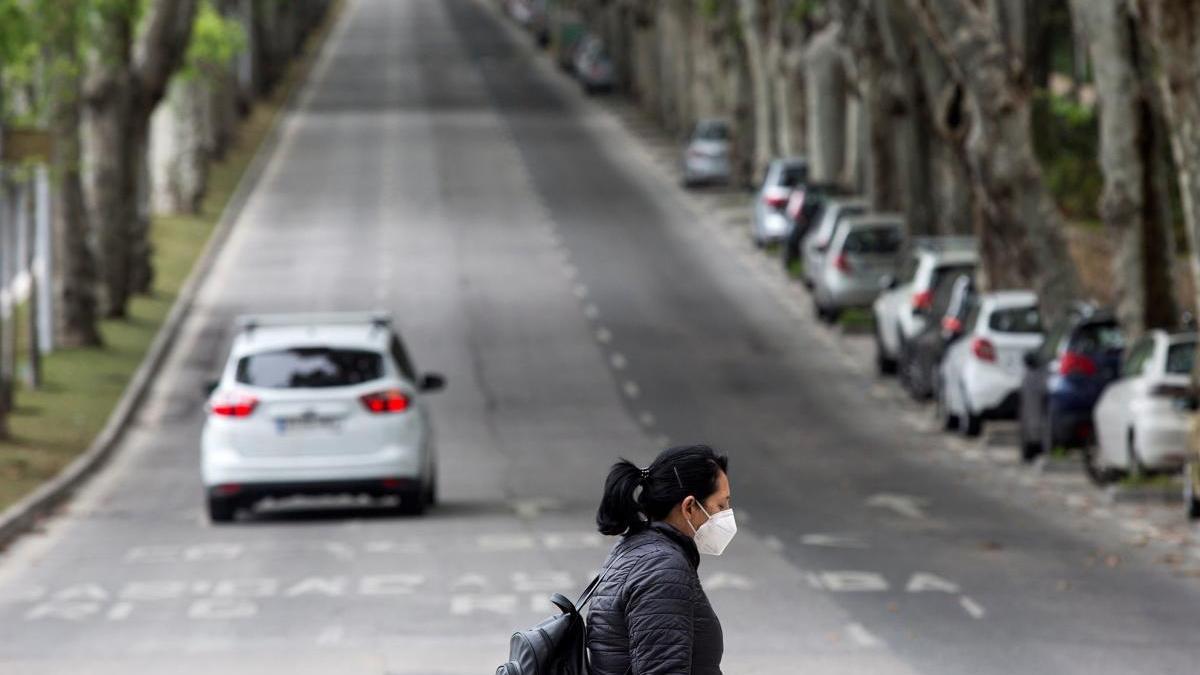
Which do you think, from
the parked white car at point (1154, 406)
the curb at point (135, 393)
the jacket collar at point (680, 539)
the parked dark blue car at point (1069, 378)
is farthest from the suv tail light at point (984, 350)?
the jacket collar at point (680, 539)

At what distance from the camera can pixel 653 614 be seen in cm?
634

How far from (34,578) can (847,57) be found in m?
31.8

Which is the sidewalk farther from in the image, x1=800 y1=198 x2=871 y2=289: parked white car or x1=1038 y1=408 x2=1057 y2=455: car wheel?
x1=800 y1=198 x2=871 y2=289: parked white car

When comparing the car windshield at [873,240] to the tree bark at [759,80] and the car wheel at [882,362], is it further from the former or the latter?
the tree bark at [759,80]

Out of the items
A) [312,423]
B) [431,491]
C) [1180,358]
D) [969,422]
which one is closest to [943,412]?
[969,422]

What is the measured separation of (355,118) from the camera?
81312 mm

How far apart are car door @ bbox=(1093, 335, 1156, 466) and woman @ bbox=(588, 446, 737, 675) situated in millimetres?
15718

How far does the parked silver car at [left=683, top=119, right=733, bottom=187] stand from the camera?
61750 mm

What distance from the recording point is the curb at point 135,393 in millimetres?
22297

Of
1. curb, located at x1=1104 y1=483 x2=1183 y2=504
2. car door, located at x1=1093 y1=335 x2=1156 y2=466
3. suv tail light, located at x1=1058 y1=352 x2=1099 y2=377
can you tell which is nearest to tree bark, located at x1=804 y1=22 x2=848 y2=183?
suv tail light, located at x1=1058 y1=352 x2=1099 y2=377

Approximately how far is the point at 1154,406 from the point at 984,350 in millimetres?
6116

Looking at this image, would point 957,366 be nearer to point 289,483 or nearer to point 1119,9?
point 1119,9

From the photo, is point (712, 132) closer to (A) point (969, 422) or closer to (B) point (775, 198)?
(B) point (775, 198)

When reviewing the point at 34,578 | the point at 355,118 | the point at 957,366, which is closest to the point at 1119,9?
the point at 957,366
